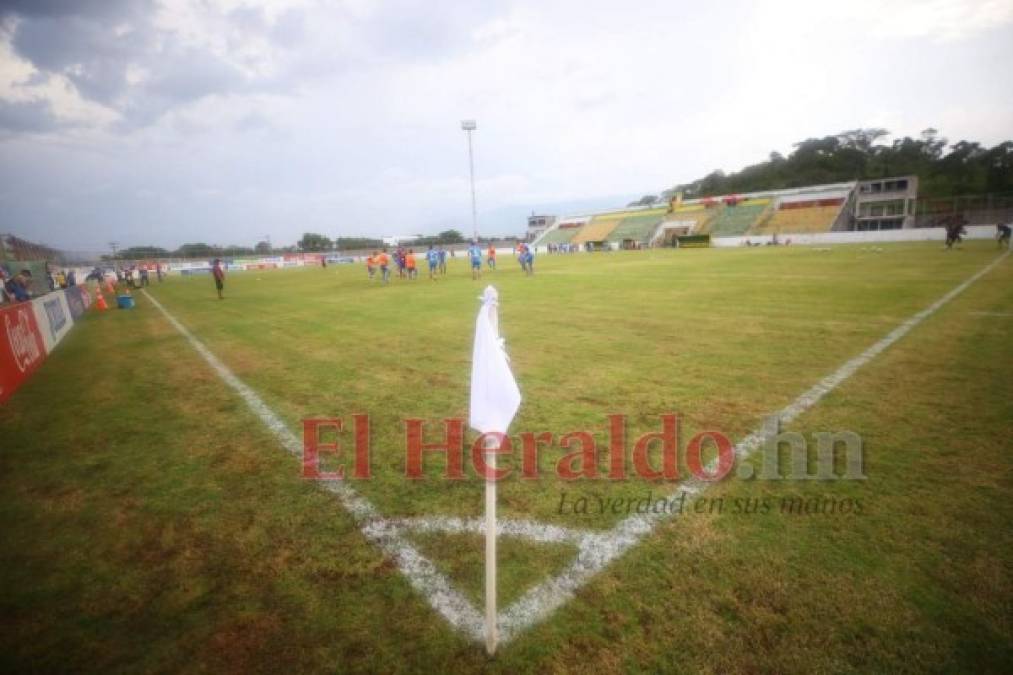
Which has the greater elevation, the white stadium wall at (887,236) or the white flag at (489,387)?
the white flag at (489,387)

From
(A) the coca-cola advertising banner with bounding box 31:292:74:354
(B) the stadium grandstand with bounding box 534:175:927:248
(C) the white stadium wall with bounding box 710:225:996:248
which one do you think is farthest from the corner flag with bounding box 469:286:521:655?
(B) the stadium grandstand with bounding box 534:175:927:248

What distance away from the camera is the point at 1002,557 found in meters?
2.58

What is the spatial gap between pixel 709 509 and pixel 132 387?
821 centimetres


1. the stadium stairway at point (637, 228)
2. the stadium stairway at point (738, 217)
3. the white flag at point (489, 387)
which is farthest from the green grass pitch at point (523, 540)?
the stadium stairway at point (637, 228)

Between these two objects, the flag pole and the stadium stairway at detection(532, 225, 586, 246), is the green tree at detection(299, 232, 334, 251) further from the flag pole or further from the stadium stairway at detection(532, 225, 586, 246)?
the flag pole

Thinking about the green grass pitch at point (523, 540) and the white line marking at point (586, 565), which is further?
the white line marking at point (586, 565)

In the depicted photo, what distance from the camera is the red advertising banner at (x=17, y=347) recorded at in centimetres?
722

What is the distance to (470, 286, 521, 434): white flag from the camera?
2117mm

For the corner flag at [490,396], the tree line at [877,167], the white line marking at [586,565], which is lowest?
the white line marking at [586,565]

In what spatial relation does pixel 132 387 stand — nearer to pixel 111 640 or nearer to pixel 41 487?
pixel 41 487

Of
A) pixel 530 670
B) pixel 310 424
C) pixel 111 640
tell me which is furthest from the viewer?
pixel 310 424

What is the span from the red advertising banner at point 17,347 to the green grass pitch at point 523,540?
402 millimetres

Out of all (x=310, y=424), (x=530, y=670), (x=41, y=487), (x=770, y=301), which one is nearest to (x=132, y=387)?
(x=41, y=487)

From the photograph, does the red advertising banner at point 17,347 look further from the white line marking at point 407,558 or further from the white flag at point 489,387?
the white flag at point 489,387
